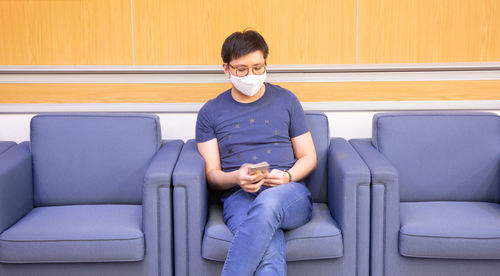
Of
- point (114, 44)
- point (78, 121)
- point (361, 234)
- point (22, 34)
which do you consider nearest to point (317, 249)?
point (361, 234)

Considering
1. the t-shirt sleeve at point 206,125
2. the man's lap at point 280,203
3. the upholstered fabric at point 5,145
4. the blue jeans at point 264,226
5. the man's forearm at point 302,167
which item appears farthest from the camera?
the upholstered fabric at point 5,145

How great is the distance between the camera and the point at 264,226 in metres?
1.95

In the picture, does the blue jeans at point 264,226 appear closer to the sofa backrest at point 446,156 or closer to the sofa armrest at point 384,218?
the sofa armrest at point 384,218

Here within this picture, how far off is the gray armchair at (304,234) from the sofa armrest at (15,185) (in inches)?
30.6

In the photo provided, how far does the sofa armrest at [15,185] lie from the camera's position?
2.22 meters

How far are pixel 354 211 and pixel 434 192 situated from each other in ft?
2.14

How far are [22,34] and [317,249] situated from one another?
6.80ft

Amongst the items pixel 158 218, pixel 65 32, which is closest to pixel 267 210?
pixel 158 218

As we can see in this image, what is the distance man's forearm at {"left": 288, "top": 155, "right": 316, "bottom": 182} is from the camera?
2.33m

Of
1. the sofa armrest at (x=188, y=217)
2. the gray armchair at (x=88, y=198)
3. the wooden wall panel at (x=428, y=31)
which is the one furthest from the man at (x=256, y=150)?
the wooden wall panel at (x=428, y=31)

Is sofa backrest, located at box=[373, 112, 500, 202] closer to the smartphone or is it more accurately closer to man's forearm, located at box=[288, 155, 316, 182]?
man's forearm, located at box=[288, 155, 316, 182]

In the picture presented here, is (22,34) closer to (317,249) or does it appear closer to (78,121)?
(78,121)

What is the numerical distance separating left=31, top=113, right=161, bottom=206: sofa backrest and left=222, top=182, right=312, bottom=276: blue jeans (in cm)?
67

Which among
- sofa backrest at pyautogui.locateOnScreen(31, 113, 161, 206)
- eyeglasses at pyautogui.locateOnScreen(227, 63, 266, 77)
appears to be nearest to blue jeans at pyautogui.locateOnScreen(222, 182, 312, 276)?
eyeglasses at pyautogui.locateOnScreen(227, 63, 266, 77)
